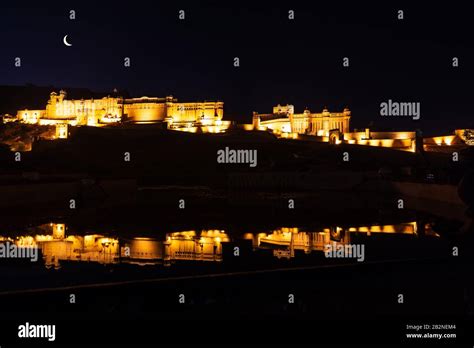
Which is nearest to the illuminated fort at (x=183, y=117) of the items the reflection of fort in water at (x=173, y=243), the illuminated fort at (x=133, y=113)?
the illuminated fort at (x=133, y=113)

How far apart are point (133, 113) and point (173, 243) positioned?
95338mm

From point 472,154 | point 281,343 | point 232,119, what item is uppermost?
point 232,119

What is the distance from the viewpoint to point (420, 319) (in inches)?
281

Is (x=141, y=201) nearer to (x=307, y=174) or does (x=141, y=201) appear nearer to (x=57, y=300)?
(x=307, y=174)

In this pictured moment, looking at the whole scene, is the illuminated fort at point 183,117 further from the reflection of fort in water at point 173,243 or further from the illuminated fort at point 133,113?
the reflection of fort in water at point 173,243

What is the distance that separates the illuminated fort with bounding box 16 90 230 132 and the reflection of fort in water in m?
84.7

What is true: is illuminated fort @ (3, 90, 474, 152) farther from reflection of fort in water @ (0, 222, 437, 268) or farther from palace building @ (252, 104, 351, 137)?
reflection of fort in water @ (0, 222, 437, 268)

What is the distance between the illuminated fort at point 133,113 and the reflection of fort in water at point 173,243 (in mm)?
84729

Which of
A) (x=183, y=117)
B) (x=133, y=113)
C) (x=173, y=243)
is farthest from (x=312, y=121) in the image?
(x=173, y=243)

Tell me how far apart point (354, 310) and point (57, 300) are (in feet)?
13.8

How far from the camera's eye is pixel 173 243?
49.0 feet

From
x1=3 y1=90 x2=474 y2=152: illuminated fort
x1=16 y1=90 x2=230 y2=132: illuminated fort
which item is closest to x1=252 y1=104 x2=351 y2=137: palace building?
x1=3 y1=90 x2=474 y2=152: illuminated fort

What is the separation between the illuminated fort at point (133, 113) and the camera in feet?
338

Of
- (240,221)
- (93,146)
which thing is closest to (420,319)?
(240,221)
